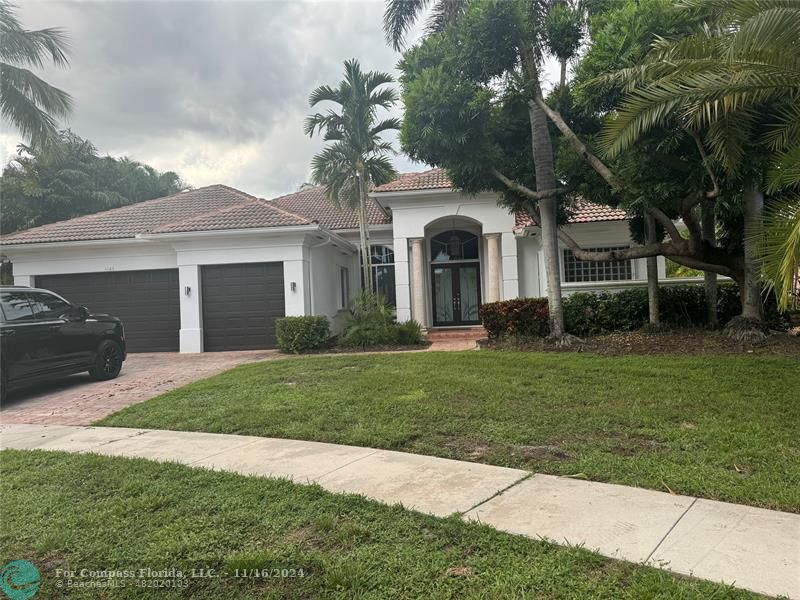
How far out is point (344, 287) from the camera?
20547 mm

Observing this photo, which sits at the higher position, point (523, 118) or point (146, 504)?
point (523, 118)

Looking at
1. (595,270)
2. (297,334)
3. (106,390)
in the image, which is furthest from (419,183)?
(106,390)

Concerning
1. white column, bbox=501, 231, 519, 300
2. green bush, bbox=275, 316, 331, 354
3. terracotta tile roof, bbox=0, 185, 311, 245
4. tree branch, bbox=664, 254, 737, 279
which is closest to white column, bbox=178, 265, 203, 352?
terracotta tile roof, bbox=0, 185, 311, 245

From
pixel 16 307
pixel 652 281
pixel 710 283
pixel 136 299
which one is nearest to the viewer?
pixel 16 307

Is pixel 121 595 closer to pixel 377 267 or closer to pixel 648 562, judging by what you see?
pixel 648 562

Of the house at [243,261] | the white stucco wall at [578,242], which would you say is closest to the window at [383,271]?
the house at [243,261]

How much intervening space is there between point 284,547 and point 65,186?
32468 mm

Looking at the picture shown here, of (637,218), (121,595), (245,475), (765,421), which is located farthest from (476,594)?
(637,218)

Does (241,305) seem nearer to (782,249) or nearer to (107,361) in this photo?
(107,361)

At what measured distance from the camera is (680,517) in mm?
3490

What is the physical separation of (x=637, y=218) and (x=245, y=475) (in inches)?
466

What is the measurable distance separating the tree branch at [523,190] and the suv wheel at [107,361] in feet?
29.4

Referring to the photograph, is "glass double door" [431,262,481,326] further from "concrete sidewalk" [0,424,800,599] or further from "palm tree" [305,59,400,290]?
"concrete sidewalk" [0,424,800,599]

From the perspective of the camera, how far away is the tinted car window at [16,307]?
8531 mm
